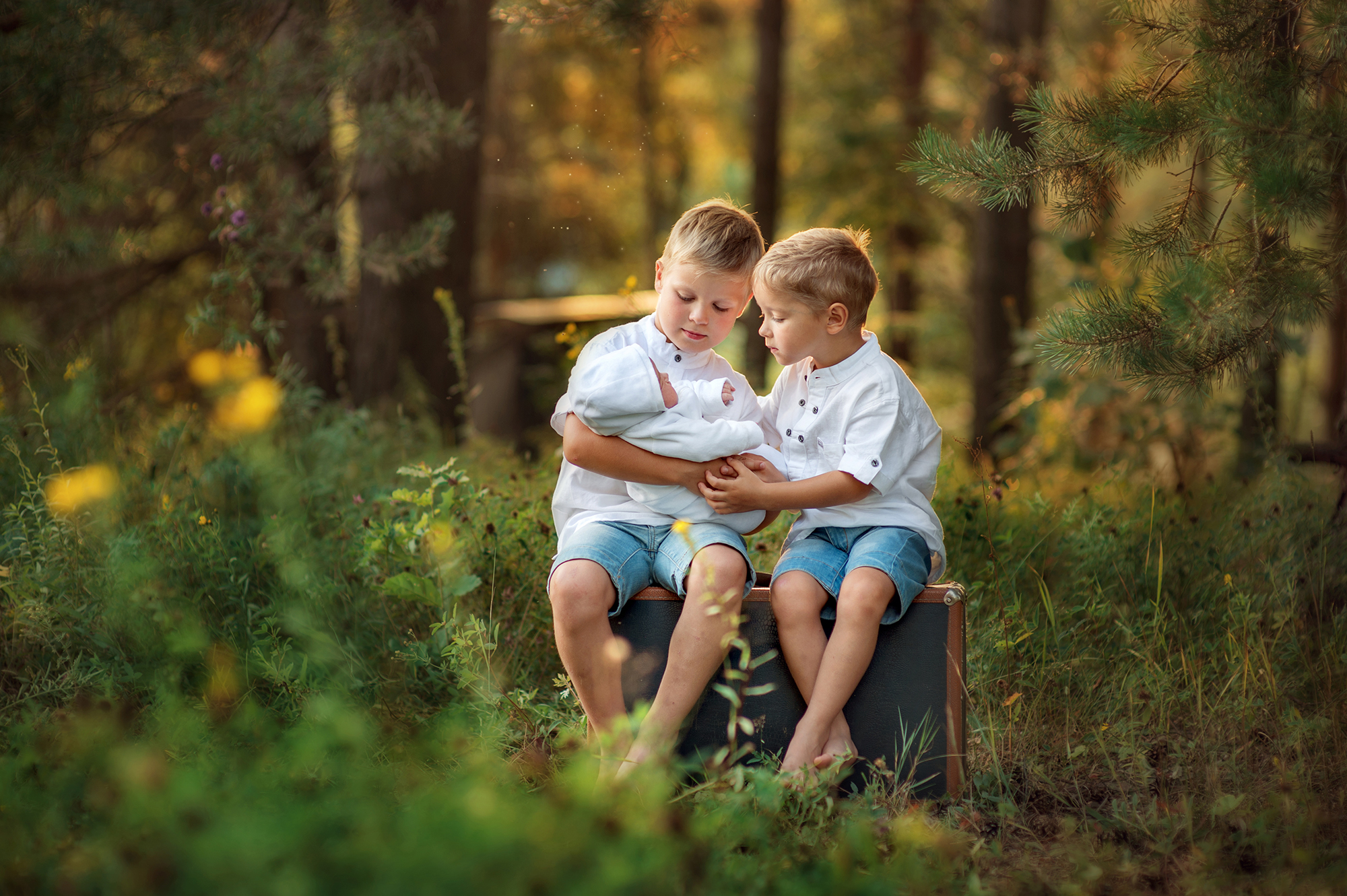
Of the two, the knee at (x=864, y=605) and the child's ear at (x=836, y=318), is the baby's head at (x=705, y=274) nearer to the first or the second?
the child's ear at (x=836, y=318)

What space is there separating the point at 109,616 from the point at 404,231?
2.80m

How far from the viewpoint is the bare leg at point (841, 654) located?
7.08ft

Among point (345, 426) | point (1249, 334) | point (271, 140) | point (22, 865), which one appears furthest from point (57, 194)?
point (1249, 334)

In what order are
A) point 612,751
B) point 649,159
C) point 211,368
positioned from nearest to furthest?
point 612,751
point 211,368
point 649,159

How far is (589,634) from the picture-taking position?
2199 millimetres

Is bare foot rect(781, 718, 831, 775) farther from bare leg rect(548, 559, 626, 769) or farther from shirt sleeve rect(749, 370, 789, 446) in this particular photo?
shirt sleeve rect(749, 370, 789, 446)

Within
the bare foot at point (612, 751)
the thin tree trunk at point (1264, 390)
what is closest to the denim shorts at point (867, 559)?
the bare foot at point (612, 751)

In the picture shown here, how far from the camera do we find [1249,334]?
2.46 m

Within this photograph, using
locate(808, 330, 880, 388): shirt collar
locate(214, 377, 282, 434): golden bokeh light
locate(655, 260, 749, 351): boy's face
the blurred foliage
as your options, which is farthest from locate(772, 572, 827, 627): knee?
locate(214, 377, 282, 434): golden bokeh light

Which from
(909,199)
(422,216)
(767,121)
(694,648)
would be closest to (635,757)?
(694,648)

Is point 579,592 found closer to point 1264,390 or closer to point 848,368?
point 848,368

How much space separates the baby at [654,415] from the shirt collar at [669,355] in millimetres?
83

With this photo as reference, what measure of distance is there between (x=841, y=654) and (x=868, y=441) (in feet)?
1.53

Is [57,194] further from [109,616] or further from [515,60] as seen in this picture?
[515,60]
